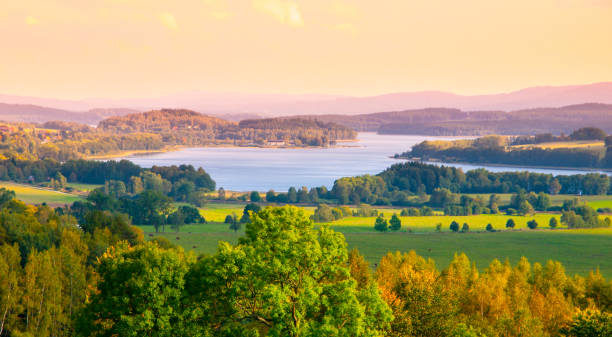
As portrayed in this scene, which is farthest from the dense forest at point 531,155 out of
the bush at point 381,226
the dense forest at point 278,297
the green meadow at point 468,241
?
the dense forest at point 278,297

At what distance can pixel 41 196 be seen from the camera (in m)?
100

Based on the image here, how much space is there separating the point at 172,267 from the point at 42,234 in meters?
24.0

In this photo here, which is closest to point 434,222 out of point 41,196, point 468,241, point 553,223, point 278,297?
point 553,223

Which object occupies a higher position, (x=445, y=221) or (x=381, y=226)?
(x=381, y=226)

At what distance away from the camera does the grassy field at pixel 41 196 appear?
9400 cm

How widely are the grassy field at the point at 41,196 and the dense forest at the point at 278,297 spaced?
66.7m

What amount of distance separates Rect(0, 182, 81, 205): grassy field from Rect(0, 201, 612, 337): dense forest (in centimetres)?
6666

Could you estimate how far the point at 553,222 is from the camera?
75.8 metres

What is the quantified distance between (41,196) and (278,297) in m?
91.3

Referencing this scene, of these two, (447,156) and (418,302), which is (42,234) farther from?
(447,156)

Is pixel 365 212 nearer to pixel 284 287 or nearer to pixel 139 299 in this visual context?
pixel 139 299

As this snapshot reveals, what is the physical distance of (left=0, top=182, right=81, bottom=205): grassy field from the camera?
94000mm

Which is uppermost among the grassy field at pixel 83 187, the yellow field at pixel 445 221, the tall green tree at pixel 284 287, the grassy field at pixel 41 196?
the tall green tree at pixel 284 287

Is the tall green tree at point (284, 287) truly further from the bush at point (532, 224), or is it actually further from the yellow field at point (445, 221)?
the bush at point (532, 224)
